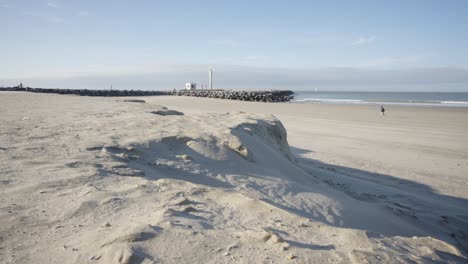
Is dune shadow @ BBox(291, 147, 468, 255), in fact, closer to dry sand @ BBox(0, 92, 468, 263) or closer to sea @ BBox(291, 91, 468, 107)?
dry sand @ BBox(0, 92, 468, 263)

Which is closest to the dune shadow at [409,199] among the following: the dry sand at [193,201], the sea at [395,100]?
the dry sand at [193,201]

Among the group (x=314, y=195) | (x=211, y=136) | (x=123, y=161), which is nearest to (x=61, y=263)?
(x=123, y=161)

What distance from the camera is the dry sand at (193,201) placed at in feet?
8.02

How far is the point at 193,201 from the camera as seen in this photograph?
10.8 feet

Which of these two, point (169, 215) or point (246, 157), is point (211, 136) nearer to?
point (246, 157)

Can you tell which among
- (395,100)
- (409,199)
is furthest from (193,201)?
(395,100)

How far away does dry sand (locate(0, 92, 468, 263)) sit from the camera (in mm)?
2445

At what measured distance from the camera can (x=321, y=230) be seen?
292 centimetres

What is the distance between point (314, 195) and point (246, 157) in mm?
1102

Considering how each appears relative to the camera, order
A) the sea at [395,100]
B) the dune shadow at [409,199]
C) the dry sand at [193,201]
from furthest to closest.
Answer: the sea at [395,100] < the dune shadow at [409,199] < the dry sand at [193,201]

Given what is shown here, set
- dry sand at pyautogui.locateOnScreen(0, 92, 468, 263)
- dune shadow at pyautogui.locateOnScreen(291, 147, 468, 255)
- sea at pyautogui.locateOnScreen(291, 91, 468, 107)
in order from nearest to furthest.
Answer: dry sand at pyautogui.locateOnScreen(0, 92, 468, 263) → dune shadow at pyautogui.locateOnScreen(291, 147, 468, 255) → sea at pyautogui.locateOnScreen(291, 91, 468, 107)

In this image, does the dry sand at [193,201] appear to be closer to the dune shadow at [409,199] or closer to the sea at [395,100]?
the dune shadow at [409,199]

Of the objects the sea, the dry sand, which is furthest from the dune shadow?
the sea

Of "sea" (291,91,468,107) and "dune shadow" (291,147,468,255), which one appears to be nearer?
"dune shadow" (291,147,468,255)
